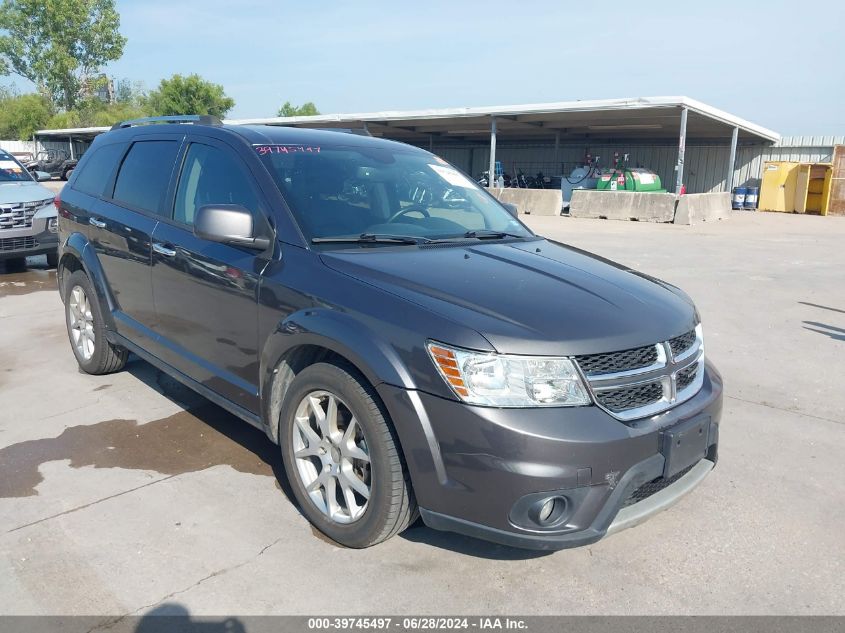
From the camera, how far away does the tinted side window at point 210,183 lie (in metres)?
3.65

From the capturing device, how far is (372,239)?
342cm

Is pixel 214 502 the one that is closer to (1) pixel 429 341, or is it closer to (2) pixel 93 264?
(1) pixel 429 341

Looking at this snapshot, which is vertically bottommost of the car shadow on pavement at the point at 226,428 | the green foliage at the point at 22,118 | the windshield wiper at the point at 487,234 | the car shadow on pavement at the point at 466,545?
the car shadow on pavement at the point at 466,545

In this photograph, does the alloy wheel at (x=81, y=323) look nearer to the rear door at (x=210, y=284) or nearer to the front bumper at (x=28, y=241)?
the rear door at (x=210, y=284)

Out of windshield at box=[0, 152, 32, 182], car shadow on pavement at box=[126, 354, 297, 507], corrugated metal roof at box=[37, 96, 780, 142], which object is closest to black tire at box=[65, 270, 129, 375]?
car shadow on pavement at box=[126, 354, 297, 507]

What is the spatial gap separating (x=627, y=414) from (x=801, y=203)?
26995 millimetres

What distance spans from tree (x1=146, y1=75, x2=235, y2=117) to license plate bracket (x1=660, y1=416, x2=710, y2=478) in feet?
200

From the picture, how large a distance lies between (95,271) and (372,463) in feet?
10.5

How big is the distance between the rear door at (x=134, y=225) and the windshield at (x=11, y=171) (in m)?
6.79

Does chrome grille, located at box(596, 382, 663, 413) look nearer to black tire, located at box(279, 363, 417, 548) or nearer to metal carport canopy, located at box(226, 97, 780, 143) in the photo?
black tire, located at box(279, 363, 417, 548)

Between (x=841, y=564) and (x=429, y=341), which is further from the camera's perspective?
(x=841, y=564)

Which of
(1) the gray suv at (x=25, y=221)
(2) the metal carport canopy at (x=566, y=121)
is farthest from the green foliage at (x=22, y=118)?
(1) the gray suv at (x=25, y=221)

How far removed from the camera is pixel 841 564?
304 cm

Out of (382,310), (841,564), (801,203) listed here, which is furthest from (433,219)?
(801,203)
